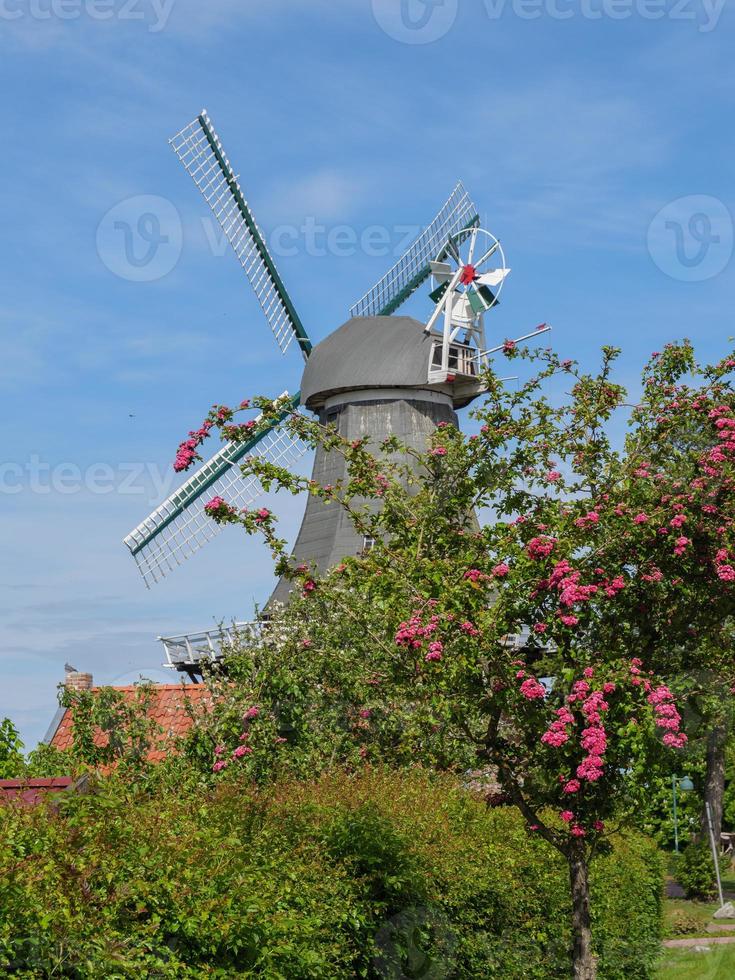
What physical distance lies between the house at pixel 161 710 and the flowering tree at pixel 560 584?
6.11 m

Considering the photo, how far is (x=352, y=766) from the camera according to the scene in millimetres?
16719

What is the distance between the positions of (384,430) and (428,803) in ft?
64.5

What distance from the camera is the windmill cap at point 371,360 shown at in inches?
1265

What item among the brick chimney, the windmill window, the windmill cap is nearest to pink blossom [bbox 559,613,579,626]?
the brick chimney

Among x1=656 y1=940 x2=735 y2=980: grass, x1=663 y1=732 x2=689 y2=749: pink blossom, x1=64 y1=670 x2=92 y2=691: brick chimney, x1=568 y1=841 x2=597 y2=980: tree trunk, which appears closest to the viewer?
x1=663 y1=732 x2=689 y2=749: pink blossom

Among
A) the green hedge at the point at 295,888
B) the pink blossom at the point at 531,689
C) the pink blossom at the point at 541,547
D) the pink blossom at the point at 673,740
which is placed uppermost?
the pink blossom at the point at 541,547

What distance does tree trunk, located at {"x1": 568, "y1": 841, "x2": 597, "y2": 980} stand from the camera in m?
11.4

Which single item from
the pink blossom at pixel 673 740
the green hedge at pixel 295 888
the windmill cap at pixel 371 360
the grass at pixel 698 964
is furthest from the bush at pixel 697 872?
the pink blossom at pixel 673 740

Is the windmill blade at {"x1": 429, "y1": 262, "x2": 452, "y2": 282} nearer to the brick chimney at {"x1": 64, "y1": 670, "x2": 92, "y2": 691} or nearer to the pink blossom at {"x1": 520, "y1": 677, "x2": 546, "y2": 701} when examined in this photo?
the brick chimney at {"x1": 64, "y1": 670, "x2": 92, "y2": 691}

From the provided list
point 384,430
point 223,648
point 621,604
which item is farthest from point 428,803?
point 384,430

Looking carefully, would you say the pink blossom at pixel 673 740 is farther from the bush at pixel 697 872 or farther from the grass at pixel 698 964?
the bush at pixel 697 872

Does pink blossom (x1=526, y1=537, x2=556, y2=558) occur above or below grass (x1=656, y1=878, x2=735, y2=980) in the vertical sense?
above

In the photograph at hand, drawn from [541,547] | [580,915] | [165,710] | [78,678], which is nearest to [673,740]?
[541,547]

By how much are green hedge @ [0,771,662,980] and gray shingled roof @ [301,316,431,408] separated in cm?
1722
